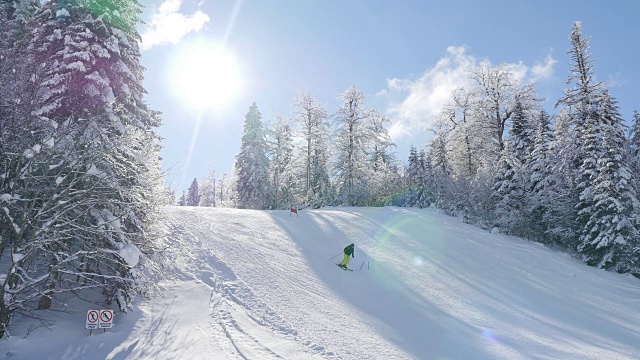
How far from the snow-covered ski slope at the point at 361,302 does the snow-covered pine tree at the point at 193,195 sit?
2613 inches

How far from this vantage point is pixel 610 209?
19.0 meters

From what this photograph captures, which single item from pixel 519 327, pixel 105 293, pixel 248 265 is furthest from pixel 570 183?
pixel 105 293

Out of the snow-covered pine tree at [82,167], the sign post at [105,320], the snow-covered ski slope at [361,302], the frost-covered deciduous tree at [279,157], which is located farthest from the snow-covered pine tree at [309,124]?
the sign post at [105,320]

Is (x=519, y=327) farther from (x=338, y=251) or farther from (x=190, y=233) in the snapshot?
(x=190, y=233)

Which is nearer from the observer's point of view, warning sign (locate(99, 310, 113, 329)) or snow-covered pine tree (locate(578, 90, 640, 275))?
warning sign (locate(99, 310, 113, 329))

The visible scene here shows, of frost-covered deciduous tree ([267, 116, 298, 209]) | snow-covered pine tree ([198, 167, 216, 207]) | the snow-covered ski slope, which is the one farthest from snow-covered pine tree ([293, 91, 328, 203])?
snow-covered pine tree ([198, 167, 216, 207])

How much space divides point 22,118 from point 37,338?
524 centimetres

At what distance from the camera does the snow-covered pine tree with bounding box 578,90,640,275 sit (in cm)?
1842

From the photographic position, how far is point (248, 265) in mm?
13641

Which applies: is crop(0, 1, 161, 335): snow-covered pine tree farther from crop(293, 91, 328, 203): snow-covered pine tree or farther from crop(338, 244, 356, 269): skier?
crop(293, 91, 328, 203): snow-covered pine tree

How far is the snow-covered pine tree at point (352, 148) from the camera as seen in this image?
33.2m

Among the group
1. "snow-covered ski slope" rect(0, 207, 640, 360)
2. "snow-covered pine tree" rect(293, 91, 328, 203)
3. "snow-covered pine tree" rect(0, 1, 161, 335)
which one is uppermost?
"snow-covered pine tree" rect(293, 91, 328, 203)

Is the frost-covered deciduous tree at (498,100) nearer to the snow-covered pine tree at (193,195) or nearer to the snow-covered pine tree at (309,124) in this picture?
the snow-covered pine tree at (309,124)

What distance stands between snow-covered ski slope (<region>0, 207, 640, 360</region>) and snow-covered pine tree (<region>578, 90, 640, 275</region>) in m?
1.22
